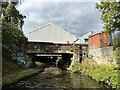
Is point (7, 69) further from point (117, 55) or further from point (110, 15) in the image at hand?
point (110, 15)

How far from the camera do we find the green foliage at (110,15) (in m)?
21.5

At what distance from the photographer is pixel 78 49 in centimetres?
4234

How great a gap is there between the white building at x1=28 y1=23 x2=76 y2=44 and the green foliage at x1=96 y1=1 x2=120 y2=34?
4459 cm

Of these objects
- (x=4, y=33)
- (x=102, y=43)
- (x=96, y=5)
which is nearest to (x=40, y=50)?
(x=102, y=43)

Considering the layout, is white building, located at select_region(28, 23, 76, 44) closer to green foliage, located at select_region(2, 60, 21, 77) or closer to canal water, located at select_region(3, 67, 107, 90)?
green foliage, located at select_region(2, 60, 21, 77)

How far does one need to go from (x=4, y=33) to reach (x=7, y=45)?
1567 mm

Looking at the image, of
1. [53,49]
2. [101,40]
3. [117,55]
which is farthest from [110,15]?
[53,49]

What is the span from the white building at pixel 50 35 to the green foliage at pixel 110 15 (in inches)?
1755

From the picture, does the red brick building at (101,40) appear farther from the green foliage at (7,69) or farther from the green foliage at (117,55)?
the green foliage at (7,69)

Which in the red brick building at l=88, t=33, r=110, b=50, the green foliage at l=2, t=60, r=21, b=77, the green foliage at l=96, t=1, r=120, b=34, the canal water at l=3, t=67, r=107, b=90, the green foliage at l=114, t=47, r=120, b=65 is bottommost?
the canal water at l=3, t=67, r=107, b=90

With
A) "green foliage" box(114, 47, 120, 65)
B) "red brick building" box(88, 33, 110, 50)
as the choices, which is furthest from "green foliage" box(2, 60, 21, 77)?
"red brick building" box(88, 33, 110, 50)

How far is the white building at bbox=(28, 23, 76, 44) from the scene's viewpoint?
223 feet

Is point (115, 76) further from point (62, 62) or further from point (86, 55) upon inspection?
point (62, 62)

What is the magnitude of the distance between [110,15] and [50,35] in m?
48.1
